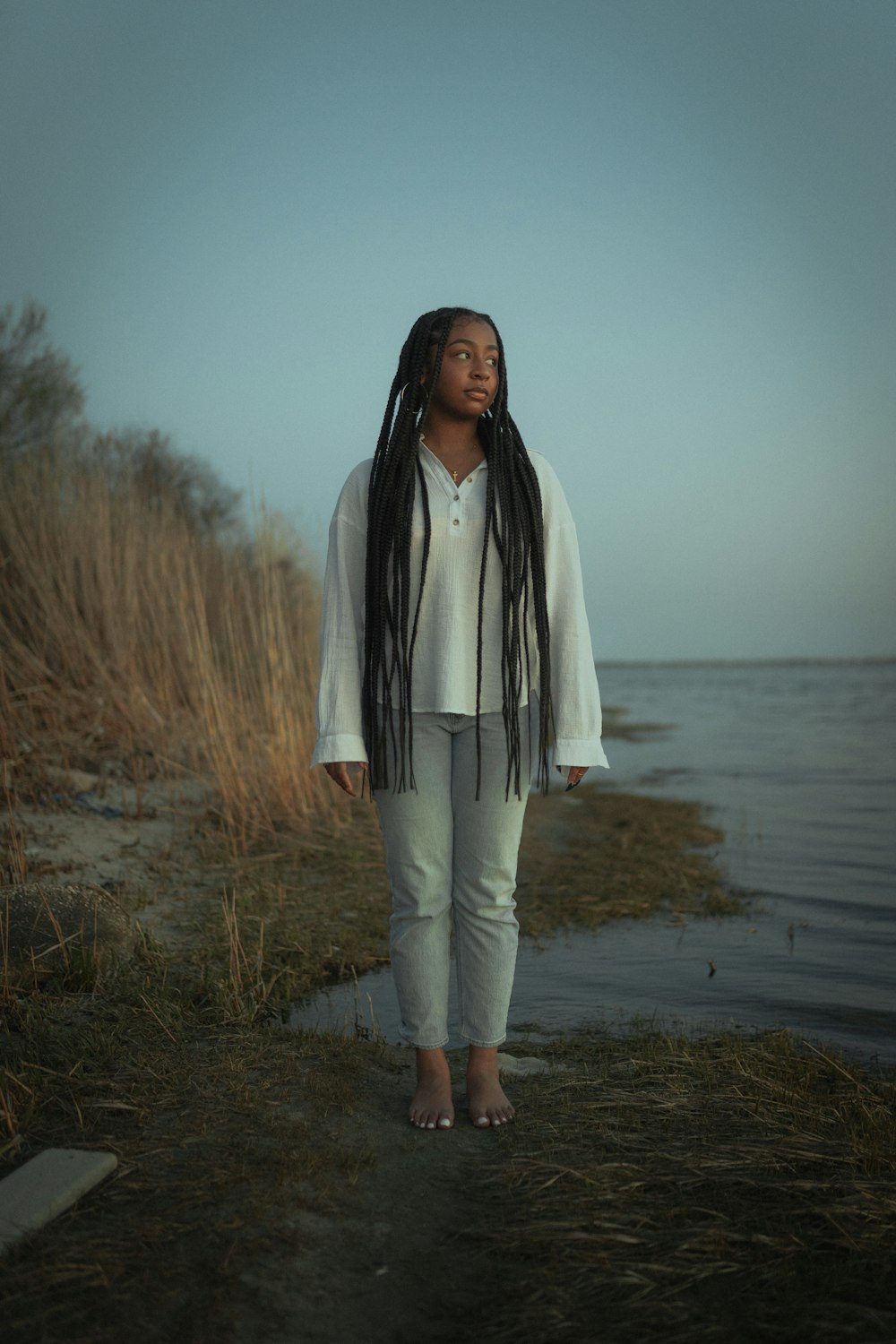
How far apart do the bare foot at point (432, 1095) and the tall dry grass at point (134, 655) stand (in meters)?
2.93

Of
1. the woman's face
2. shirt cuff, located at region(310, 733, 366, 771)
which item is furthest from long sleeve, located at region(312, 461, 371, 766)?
the woman's face

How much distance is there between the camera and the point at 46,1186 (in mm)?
1743

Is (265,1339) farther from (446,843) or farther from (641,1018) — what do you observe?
(641,1018)

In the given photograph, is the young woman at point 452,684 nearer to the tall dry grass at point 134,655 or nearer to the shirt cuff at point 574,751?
the shirt cuff at point 574,751

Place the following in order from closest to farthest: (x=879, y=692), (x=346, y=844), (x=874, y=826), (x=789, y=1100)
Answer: (x=789, y=1100) < (x=346, y=844) < (x=874, y=826) < (x=879, y=692)

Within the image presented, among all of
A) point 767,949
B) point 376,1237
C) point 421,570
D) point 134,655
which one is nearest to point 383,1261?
point 376,1237

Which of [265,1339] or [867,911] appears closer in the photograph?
[265,1339]

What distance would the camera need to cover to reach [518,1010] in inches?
126

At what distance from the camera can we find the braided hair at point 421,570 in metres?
2.30

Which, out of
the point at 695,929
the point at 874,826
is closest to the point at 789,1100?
the point at 695,929

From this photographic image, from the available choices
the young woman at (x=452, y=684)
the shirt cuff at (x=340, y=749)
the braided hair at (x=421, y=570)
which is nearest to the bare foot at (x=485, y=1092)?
the young woman at (x=452, y=684)

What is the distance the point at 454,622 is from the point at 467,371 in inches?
22.6

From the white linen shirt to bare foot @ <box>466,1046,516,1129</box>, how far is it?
69 centimetres

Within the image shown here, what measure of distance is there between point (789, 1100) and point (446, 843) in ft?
3.10
